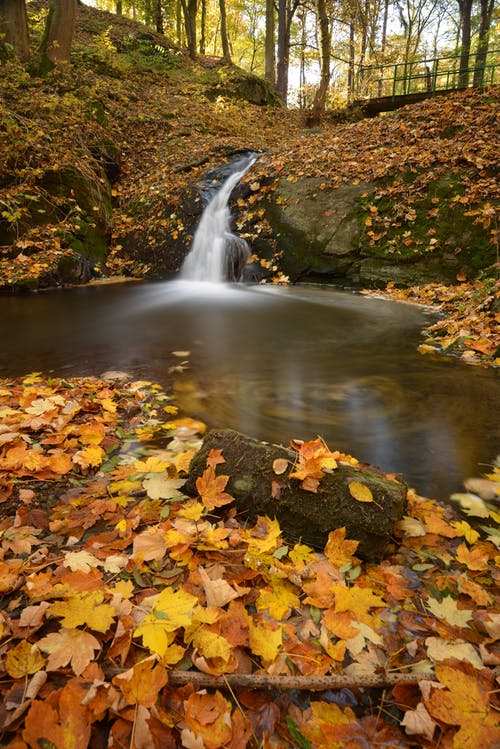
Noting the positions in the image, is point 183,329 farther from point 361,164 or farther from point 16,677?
point 361,164

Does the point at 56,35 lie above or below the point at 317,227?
above

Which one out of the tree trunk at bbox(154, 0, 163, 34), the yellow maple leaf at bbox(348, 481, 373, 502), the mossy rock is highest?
the tree trunk at bbox(154, 0, 163, 34)

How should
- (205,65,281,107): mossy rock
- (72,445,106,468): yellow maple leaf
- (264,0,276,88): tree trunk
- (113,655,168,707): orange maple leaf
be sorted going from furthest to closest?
(264,0,276,88): tree trunk < (205,65,281,107): mossy rock < (72,445,106,468): yellow maple leaf < (113,655,168,707): orange maple leaf

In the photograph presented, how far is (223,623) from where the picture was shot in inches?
Answer: 60.5

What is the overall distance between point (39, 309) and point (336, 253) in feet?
21.3

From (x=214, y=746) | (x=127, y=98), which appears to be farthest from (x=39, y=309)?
(x=127, y=98)

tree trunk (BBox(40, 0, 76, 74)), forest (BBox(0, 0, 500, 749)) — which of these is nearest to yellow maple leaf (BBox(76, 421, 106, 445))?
forest (BBox(0, 0, 500, 749))

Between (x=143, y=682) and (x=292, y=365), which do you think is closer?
(x=143, y=682)

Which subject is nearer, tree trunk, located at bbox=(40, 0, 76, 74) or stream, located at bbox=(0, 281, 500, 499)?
stream, located at bbox=(0, 281, 500, 499)

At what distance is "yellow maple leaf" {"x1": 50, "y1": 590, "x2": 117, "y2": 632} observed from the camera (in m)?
1.47

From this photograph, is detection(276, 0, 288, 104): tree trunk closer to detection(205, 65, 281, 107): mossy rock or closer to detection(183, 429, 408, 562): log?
detection(205, 65, 281, 107): mossy rock

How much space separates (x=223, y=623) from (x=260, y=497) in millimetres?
686

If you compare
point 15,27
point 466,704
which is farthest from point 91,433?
point 15,27

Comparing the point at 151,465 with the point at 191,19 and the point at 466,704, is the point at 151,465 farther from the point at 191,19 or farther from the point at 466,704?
the point at 191,19
